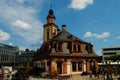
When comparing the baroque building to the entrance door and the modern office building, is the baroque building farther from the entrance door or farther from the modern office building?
the modern office building

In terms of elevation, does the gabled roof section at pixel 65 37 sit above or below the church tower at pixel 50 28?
below

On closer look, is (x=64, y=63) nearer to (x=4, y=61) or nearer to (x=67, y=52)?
(x=67, y=52)

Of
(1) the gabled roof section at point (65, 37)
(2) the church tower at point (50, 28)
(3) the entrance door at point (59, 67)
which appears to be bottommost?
(3) the entrance door at point (59, 67)

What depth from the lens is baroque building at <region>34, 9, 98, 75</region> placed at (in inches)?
1766

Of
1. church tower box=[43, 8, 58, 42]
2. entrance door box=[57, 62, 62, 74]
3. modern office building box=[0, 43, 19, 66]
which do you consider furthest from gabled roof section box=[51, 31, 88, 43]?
modern office building box=[0, 43, 19, 66]

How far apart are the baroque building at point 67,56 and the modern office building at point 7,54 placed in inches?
4539

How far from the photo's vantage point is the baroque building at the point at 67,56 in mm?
44844

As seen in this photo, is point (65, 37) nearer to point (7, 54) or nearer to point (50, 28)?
point (50, 28)

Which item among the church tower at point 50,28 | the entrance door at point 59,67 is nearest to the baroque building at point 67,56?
the entrance door at point 59,67

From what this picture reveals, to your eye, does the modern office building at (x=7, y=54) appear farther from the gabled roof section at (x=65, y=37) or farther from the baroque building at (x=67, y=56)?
the baroque building at (x=67, y=56)

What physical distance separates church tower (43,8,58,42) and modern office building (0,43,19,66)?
108 metres

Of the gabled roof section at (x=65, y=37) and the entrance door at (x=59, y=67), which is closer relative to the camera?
the entrance door at (x=59, y=67)

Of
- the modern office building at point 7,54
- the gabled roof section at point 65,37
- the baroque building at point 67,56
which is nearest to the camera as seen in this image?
the baroque building at point 67,56

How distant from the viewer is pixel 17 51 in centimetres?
18725
